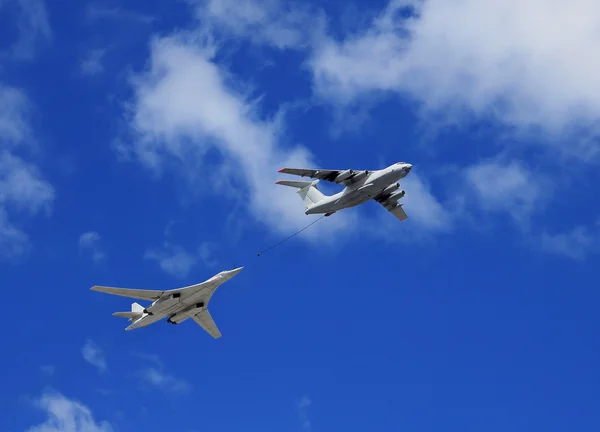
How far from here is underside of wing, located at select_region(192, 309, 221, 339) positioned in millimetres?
65125

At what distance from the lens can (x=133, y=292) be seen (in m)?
58.9

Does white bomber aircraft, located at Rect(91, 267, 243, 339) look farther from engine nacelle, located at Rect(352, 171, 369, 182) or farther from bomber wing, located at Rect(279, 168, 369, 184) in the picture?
engine nacelle, located at Rect(352, 171, 369, 182)

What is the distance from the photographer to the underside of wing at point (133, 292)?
191ft

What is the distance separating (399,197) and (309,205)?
801cm

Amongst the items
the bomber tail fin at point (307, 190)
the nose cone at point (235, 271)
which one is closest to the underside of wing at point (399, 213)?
the bomber tail fin at point (307, 190)

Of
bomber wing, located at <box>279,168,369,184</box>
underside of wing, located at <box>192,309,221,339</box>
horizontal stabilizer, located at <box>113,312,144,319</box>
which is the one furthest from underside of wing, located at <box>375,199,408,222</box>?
horizontal stabilizer, located at <box>113,312,144,319</box>

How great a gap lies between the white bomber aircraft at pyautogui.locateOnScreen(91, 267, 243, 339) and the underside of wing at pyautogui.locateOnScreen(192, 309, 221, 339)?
2.58 m

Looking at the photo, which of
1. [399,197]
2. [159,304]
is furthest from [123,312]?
[399,197]

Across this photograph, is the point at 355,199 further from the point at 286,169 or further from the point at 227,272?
the point at 227,272

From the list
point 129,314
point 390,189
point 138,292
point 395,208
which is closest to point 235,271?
point 138,292

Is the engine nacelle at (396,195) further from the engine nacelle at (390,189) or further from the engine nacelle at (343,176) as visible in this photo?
the engine nacelle at (343,176)

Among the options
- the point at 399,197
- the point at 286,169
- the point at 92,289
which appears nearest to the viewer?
the point at 92,289

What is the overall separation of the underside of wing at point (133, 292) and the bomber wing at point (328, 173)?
44.1 feet

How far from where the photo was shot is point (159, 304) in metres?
59.2
